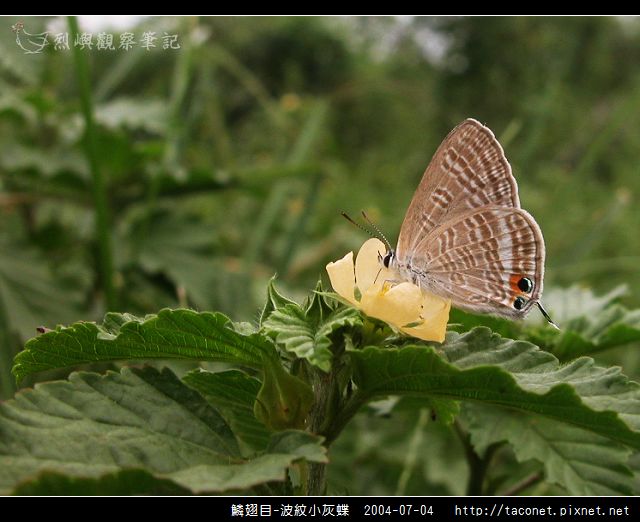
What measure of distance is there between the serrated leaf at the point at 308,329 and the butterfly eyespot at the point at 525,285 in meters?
0.38

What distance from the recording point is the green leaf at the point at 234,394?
91 centimetres

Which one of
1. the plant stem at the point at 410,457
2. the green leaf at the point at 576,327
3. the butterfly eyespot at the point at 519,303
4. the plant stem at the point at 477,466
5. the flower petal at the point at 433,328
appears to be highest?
the flower petal at the point at 433,328

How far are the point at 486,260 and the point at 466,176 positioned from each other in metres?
0.15

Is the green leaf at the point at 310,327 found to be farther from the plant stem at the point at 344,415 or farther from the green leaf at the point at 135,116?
the green leaf at the point at 135,116

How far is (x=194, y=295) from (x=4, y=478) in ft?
3.95

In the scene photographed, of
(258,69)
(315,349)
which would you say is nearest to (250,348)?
(315,349)

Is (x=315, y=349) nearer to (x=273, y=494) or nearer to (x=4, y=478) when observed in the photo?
(x=273, y=494)

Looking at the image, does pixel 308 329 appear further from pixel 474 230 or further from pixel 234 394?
pixel 474 230

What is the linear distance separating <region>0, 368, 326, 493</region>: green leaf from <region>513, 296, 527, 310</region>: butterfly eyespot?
49 cm

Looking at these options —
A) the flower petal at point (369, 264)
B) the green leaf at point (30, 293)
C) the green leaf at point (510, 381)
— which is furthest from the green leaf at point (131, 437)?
the green leaf at point (30, 293)

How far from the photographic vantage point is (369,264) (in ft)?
3.57

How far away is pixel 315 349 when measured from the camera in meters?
0.78
